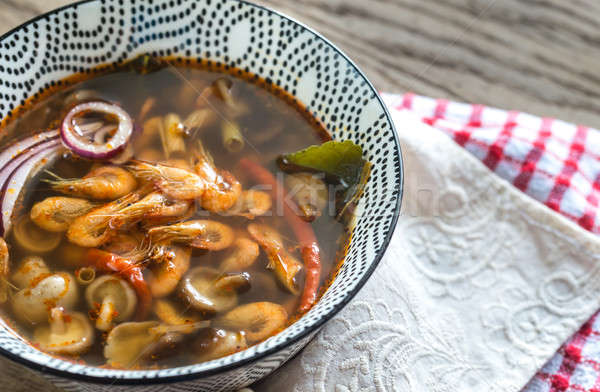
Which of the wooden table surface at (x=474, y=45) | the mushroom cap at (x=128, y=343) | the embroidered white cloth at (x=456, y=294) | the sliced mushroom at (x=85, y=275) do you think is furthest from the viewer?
the wooden table surface at (x=474, y=45)

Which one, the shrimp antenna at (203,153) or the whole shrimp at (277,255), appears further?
the shrimp antenna at (203,153)

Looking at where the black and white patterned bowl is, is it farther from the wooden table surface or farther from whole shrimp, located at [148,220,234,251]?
the wooden table surface

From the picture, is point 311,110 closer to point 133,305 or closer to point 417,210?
point 417,210

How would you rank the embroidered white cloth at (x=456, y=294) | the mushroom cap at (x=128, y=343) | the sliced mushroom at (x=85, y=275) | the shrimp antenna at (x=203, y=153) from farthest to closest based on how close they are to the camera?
the shrimp antenna at (x=203, y=153) → the embroidered white cloth at (x=456, y=294) → the sliced mushroom at (x=85, y=275) → the mushroom cap at (x=128, y=343)

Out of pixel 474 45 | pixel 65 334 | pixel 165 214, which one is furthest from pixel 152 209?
pixel 474 45

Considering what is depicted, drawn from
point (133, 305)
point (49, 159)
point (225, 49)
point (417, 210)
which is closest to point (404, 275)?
point (417, 210)

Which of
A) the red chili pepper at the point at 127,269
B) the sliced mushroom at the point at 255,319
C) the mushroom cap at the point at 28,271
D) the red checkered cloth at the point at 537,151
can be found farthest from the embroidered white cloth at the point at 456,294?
the mushroom cap at the point at 28,271

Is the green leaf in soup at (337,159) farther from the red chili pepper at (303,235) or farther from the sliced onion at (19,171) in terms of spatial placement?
the sliced onion at (19,171)

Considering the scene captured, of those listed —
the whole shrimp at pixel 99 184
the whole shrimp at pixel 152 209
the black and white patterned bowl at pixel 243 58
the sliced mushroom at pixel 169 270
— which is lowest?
the sliced mushroom at pixel 169 270
